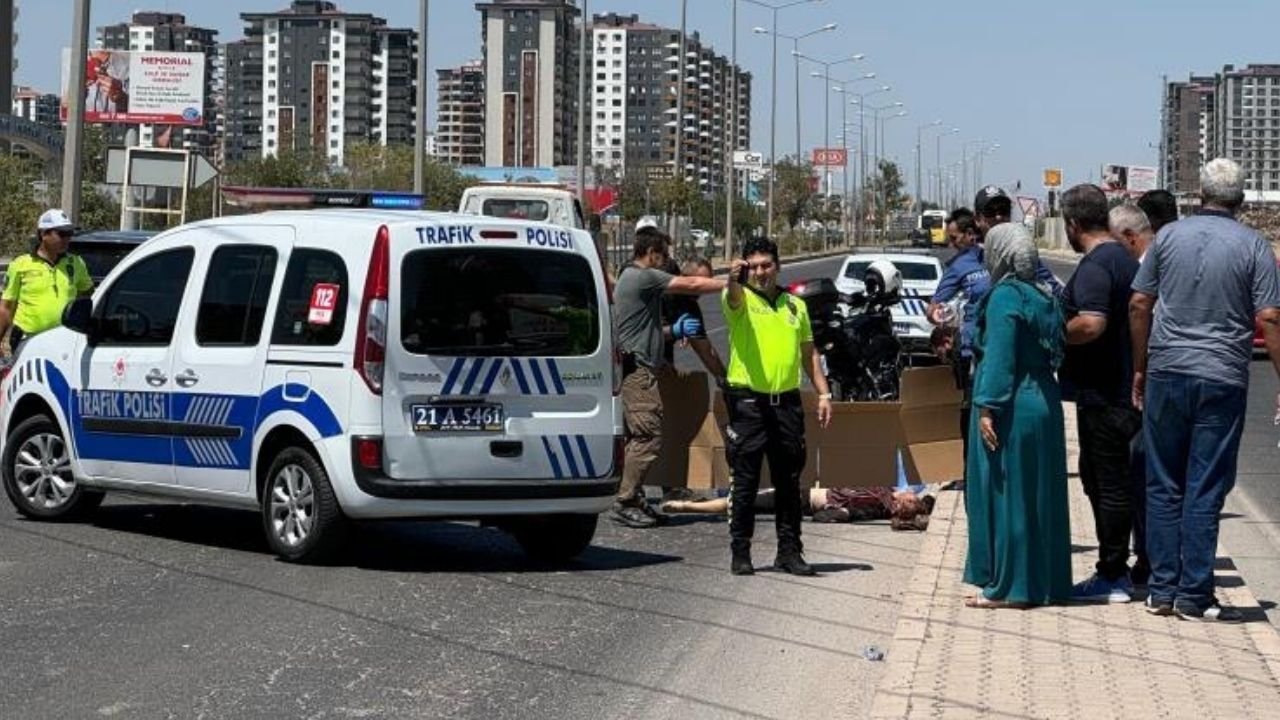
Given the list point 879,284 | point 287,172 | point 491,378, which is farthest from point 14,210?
point 491,378

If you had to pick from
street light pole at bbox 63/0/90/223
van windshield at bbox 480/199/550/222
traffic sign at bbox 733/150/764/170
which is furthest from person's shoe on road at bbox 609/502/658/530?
traffic sign at bbox 733/150/764/170

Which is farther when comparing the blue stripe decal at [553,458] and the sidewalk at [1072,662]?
the blue stripe decal at [553,458]

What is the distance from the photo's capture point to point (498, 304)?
1172 centimetres

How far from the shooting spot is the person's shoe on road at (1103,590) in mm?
10141

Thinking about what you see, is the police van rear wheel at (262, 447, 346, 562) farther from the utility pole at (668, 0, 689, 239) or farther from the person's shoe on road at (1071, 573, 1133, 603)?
the utility pole at (668, 0, 689, 239)

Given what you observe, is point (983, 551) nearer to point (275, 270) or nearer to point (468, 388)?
point (468, 388)

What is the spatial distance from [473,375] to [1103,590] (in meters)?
3.46

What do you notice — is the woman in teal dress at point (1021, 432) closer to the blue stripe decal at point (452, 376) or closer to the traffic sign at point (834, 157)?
the blue stripe decal at point (452, 376)

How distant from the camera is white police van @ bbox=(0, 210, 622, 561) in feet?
37.2

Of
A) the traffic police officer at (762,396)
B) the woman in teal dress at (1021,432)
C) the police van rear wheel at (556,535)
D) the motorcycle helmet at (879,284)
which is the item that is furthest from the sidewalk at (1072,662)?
the motorcycle helmet at (879,284)

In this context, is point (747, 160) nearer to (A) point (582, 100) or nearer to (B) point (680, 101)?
(B) point (680, 101)

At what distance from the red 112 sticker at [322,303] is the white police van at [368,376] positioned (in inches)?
0.4

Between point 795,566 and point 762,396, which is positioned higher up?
point 762,396

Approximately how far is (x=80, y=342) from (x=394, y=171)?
258ft
